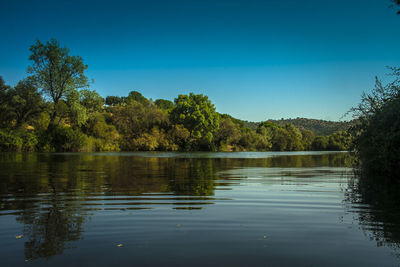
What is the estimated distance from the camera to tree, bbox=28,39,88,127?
4734 centimetres

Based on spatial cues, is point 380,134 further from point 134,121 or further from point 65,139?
point 134,121

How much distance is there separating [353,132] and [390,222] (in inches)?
452

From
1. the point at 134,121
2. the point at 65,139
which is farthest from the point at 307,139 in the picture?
the point at 65,139

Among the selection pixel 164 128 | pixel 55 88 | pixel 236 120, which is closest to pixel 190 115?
pixel 164 128

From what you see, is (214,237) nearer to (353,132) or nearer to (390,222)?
(390,222)

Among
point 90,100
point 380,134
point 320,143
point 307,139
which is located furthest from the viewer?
point 307,139

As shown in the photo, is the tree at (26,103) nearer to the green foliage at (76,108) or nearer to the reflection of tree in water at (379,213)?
the green foliage at (76,108)

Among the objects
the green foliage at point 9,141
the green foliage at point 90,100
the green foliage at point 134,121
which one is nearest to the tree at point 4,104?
the green foliage at point 9,141

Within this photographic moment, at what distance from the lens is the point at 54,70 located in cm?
4784

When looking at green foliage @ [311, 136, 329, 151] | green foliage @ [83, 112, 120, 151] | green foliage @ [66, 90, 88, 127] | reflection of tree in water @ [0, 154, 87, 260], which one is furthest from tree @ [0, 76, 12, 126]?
green foliage @ [311, 136, 329, 151]

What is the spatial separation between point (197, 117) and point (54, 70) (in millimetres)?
31241

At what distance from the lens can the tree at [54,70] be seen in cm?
4734

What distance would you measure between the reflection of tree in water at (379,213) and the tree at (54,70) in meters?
47.7

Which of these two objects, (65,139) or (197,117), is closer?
(65,139)
